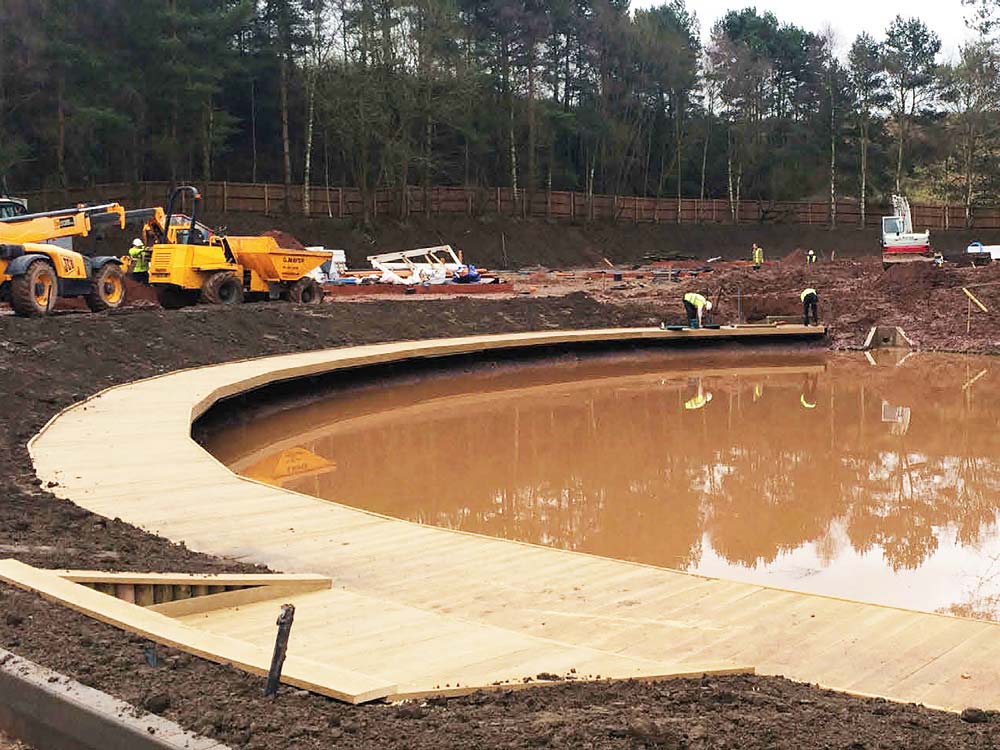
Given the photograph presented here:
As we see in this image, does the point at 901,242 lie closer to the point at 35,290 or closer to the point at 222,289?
the point at 222,289

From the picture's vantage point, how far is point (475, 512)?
984 cm

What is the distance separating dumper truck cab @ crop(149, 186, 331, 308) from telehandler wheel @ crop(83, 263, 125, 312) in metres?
0.94

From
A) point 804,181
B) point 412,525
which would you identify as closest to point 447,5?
point 804,181

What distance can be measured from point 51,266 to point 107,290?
76.0 inches

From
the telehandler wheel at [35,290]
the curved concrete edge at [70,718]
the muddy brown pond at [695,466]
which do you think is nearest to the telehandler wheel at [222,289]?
the telehandler wheel at [35,290]

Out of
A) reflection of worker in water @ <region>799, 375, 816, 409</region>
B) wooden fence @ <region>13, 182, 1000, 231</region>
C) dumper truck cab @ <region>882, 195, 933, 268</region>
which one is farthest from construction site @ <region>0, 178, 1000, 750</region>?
wooden fence @ <region>13, 182, 1000, 231</region>

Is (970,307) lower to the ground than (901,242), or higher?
lower

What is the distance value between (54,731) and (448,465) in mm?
8515

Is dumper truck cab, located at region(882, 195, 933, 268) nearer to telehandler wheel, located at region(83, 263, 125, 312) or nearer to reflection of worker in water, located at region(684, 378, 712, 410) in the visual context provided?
reflection of worker in water, located at region(684, 378, 712, 410)

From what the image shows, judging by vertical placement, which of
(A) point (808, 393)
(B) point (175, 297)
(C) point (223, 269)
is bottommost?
(A) point (808, 393)

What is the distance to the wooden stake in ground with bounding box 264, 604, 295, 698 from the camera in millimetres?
3418

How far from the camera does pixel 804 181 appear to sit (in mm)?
A: 58375

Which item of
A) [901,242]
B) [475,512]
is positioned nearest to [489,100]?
[901,242]

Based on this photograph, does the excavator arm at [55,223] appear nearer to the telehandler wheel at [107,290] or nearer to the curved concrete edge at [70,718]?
the telehandler wheel at [107,290]
